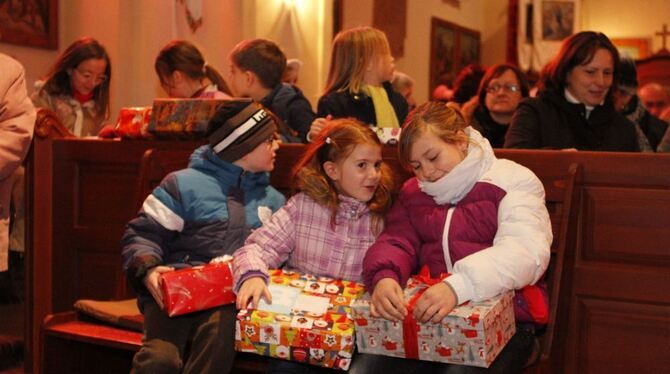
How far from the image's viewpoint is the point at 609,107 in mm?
3818

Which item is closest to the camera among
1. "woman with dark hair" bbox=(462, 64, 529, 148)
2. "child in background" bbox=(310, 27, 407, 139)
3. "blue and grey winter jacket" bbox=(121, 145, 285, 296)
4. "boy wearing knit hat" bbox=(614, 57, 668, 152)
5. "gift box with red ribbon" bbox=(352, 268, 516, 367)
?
"gift box with red ribbon" bbox=(352, 268, 516, 367)

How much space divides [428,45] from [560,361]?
27.4 ft

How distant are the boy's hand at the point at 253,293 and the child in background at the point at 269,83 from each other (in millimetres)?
1360

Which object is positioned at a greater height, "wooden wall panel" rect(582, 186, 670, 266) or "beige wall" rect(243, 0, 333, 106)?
"beige wall" rect(243, 0, 333, 106)

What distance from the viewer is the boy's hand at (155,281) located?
305 centimetres

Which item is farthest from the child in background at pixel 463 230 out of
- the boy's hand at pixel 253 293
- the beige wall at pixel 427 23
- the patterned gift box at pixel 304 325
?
the beige wall at pixel 427 23

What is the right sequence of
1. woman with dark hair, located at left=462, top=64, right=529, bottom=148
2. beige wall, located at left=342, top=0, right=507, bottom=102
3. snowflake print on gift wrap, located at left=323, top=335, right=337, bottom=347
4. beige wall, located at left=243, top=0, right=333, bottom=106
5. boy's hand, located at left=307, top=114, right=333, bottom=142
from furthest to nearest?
1. beige wall, located at left=342, top=0, right=507, bottom=102
2. beige wall, located at left=243, top=0, right=333, bottom=106
3. woman with dark hair, located at left=462, top=64, right=529, bottom=148
4. boy's hand, located at left=307, top=114, right=333, bottom=142
5. snowflake print on gift wrap, located at left=323, top=335, right=337, bottom=347

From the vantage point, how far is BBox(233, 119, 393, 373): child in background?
312cm

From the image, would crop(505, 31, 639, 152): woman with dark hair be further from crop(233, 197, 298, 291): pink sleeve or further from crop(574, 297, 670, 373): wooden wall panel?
crop(233, 197, 298, 291): pink sleeve

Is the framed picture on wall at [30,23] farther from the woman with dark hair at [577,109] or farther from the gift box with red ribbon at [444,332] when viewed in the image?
the gift box with red ribbon at [444,332]

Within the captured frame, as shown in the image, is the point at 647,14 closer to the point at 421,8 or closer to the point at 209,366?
the point at 421,8

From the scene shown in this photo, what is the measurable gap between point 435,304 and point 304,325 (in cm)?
44

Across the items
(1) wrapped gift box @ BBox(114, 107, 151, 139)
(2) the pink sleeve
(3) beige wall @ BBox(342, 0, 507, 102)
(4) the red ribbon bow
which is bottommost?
(4) the red ribbon bow

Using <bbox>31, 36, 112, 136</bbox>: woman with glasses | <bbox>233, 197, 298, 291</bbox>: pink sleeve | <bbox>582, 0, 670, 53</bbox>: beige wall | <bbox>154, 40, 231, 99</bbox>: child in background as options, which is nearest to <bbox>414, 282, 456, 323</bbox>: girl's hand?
<bbox>233, 197, 298, 291</bbox>: pink sleeve
